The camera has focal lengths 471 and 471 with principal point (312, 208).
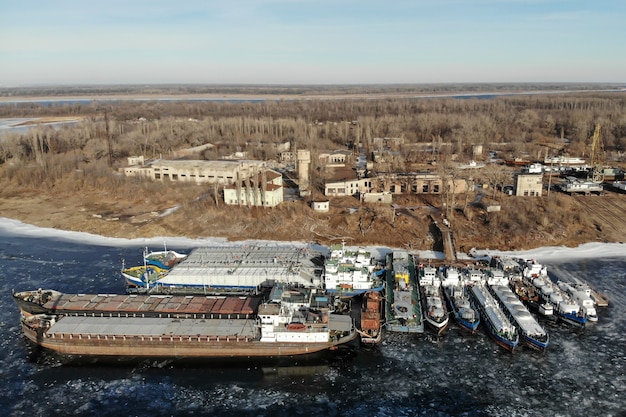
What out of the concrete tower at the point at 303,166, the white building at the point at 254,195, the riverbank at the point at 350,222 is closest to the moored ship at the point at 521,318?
the riverbank at the point at 350,222

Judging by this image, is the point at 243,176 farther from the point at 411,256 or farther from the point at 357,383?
the point at 357,383

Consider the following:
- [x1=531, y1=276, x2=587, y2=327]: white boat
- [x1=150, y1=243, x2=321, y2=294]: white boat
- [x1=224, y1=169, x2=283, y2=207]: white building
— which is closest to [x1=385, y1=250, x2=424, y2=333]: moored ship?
[x1=150, y1=243, x2=321, y2=294]: white boat

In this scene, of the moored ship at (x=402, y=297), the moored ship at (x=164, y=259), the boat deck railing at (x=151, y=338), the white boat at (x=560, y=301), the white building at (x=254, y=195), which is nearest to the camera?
the boat deck railing at (x=151, y=338)

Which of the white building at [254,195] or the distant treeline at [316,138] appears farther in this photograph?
the distant treeline at [316,138]

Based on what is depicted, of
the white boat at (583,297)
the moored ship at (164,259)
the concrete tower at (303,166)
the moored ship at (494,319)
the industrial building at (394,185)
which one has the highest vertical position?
the concrete tower at (303,166)

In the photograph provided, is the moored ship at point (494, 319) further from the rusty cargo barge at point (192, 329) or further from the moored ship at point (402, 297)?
the rusty cargo barge at point (192, 329)

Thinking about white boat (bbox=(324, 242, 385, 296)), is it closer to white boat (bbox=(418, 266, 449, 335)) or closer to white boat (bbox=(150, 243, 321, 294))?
white boat (bbox=(150, 243, 321, 294))
